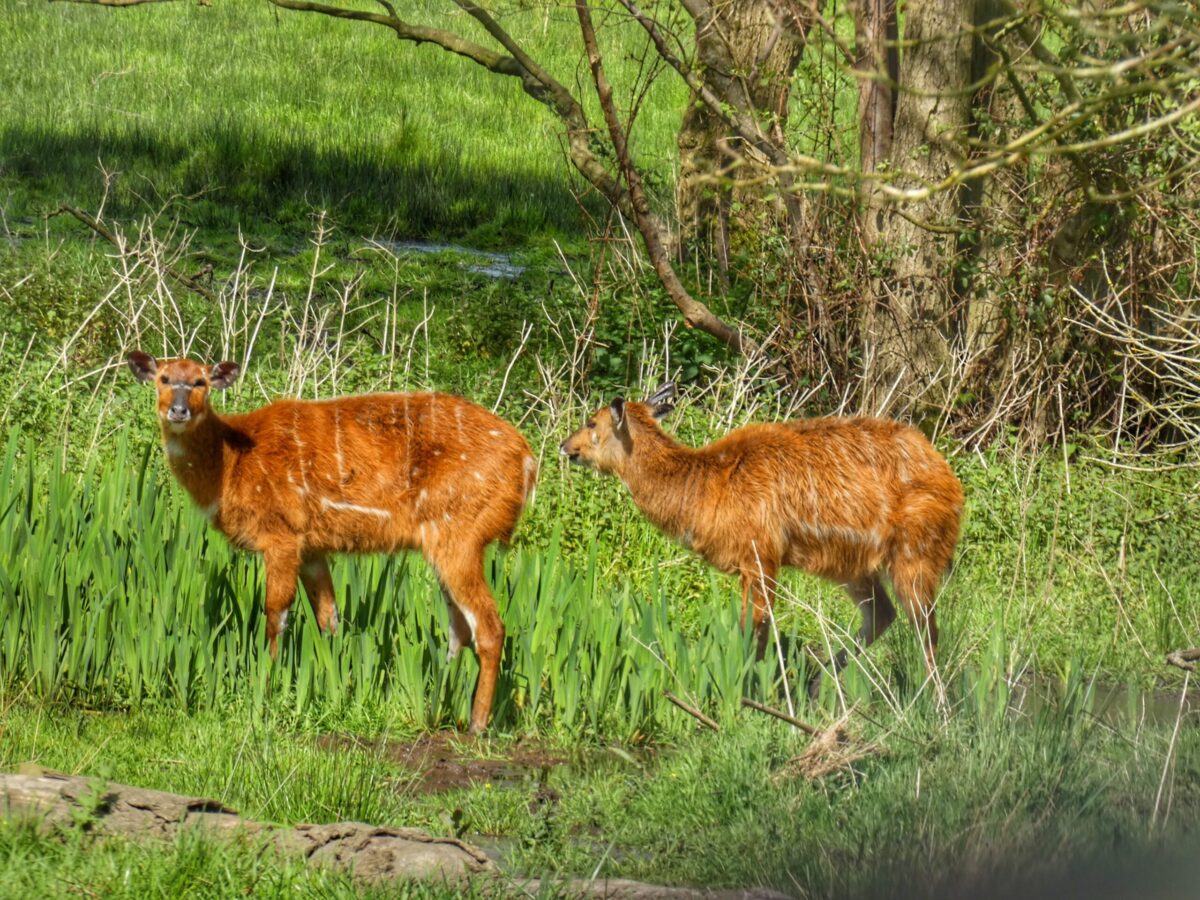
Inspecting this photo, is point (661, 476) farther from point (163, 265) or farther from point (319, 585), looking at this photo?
point (163, 265)

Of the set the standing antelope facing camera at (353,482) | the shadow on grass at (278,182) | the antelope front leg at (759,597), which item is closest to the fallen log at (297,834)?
the standing antelope facing camera at (353,482)

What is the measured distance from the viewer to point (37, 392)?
9852 millimetres

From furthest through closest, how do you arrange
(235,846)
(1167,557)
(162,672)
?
(1167,557) < (162,672) < (235,846)

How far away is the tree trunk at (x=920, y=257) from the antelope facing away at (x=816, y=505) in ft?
9.28

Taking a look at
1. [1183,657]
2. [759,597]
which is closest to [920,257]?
[759,597]

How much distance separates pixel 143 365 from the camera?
7.79 metres

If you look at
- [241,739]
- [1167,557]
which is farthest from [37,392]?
[1167,557]

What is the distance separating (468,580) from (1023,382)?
511cm

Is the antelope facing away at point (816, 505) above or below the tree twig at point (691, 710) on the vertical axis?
above

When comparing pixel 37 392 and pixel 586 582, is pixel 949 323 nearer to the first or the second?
pixel 586 582

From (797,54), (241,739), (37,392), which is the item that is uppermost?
→ (797,54)

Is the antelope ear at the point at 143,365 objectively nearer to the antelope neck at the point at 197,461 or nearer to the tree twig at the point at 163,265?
the antelope neck at the point at 197,461

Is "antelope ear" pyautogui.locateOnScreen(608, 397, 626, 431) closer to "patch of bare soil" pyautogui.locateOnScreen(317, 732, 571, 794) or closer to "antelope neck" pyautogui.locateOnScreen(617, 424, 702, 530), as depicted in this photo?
"antelope neck" pyautogui.locateOnScreen(617, 424, 702, 530)

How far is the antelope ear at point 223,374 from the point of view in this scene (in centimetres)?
783
